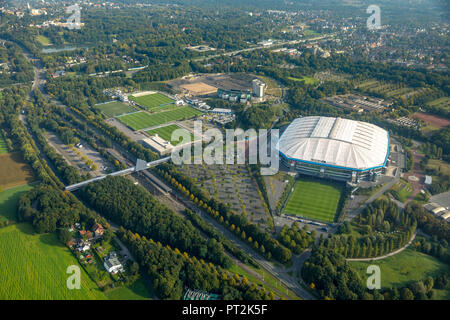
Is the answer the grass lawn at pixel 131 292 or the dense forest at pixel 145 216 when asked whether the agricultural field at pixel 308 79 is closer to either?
the dense forest at pixel 145 216

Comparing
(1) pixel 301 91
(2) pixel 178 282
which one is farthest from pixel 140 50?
(2) pixel 178 282

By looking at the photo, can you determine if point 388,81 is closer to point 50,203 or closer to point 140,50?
point 140,50

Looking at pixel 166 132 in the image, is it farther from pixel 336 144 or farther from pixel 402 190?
pixel 402 190

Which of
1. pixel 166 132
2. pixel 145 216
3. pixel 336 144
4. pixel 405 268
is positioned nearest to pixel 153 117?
pixel 166 132

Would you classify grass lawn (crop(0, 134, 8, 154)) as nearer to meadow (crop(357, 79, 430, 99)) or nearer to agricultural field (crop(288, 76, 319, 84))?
agricultural field (crop(288, 76, 319, 84))

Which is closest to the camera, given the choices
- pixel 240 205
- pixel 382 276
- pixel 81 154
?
pixel 382 276
